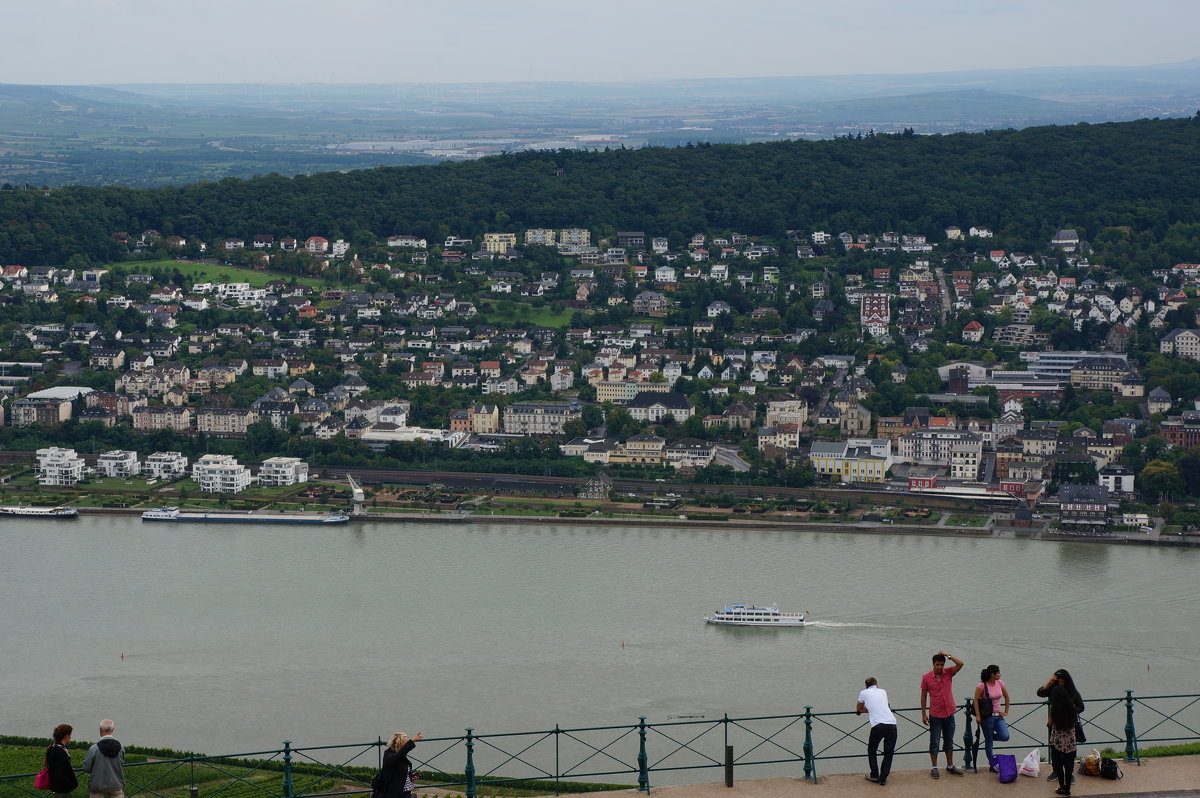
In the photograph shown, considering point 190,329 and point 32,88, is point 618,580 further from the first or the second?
point 32,88

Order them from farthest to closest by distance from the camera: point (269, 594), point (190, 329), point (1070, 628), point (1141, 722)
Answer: point (190, 329) → point (269, 594) → point (1070, 628) → point (1141, 722)

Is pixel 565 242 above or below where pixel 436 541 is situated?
above

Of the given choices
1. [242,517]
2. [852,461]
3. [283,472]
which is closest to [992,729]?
[242,517]

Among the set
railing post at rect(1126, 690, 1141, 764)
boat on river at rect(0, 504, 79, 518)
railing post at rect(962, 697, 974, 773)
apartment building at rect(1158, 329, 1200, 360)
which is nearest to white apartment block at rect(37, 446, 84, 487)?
boat on river at rect(0, 504, 79, 518)

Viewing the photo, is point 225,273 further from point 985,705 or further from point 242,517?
point 985,705

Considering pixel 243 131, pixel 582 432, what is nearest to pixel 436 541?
pixel 582 432

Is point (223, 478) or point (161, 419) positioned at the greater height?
point (161, 419)

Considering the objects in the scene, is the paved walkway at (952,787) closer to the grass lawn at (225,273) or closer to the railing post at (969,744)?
Result: the railing post at (969,744)
